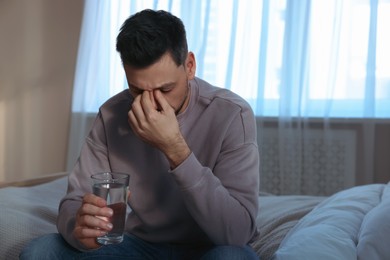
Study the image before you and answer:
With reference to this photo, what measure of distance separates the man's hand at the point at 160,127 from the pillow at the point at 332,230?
334mm

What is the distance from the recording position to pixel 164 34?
1421 mm

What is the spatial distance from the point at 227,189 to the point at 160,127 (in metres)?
0.24

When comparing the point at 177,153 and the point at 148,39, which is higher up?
the point at 148,39

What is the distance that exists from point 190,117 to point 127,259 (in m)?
0.43

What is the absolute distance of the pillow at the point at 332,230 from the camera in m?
1.23

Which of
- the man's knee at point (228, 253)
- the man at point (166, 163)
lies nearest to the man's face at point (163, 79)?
the man at point (166, 163)

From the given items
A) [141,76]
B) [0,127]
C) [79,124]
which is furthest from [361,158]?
[0,127]

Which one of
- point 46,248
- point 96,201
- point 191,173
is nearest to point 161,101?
point 191,173

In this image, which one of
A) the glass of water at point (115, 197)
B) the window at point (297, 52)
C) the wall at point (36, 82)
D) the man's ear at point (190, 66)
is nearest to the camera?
the glass of water at point (115, 197)

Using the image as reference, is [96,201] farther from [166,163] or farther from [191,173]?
[166,163]

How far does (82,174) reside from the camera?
1520mm

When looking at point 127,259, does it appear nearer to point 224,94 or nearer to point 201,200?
point 201,200

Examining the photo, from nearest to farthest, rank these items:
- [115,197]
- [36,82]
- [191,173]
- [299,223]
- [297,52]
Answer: [115,197], [191,173], [299,223], [297,52], [36,82]

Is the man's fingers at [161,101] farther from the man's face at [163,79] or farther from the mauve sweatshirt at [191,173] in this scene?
the mauve sweatshirt at [191,173]
